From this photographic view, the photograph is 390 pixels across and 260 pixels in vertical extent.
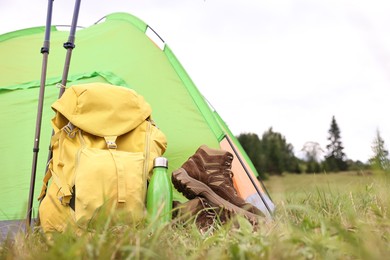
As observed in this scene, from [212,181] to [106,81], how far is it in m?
1.15

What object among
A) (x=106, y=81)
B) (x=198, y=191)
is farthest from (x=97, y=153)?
(x=106, y=81)

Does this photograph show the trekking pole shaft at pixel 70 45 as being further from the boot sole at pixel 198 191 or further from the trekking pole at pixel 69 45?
the boot sole at pixel 198 191

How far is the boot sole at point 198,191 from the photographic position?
263 cm

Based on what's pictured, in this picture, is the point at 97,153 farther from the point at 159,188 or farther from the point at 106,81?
the point at 106,81

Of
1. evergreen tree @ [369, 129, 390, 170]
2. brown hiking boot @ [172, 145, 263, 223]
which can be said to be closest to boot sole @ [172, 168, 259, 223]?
brown hiking boot @ [172, 145, 263, 223]

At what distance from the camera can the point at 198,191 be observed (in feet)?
8.68

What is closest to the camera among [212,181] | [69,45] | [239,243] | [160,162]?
[239,243]

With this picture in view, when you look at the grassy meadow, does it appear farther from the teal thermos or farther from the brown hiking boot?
the brown hiking boot

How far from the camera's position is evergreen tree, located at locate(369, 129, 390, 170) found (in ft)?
5.22

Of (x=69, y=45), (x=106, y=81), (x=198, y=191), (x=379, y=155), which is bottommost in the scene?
(x=198, y=191)

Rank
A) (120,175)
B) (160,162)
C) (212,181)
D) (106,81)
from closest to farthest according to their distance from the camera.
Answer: (120,175)
(160,162)
(212,181)
(106,81)

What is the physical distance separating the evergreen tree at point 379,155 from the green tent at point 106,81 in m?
1.48

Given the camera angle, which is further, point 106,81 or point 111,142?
point 106,81

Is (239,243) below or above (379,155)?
below
